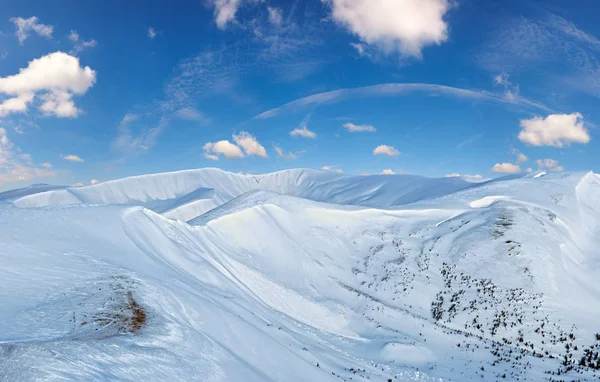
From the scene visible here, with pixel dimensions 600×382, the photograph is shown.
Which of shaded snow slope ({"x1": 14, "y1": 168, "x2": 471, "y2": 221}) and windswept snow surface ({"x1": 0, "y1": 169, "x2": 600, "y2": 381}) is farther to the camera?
shaded snow slope ({"x1": 14, "y1": 168, "x2": 471, "y2": 221})

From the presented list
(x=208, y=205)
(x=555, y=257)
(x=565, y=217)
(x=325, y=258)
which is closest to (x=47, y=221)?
(x=325, y=258)

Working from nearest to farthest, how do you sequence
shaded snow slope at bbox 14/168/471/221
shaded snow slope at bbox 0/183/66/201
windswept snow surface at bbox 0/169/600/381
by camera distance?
windswept snow surface at bbox 0/169/600/381
shaded snow slope at bbox 14/168/471/221
shaded snow slope at bbox 0/183/66/201

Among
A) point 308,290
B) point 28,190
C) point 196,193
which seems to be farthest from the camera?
point 196,193

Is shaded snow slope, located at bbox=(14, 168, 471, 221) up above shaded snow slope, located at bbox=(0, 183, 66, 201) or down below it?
above

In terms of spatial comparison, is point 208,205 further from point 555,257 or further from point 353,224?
point 555,257

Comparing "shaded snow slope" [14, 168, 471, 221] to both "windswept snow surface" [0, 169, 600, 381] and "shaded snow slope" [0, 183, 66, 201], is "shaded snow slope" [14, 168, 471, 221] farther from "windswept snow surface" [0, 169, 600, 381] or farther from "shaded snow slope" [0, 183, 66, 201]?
"windswept snow surface" [0, 169, 600, 381]

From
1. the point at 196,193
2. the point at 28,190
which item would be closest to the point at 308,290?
the point at 196,193

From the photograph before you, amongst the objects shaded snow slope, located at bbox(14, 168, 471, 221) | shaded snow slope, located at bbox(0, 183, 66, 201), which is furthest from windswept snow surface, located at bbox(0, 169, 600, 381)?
shaded snow slope, located at bbox(0, 183, 66, 201)

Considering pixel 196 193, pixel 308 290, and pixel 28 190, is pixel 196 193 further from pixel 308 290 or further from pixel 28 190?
pixel 308 290

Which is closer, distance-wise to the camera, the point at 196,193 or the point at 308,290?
the point at 308,290
